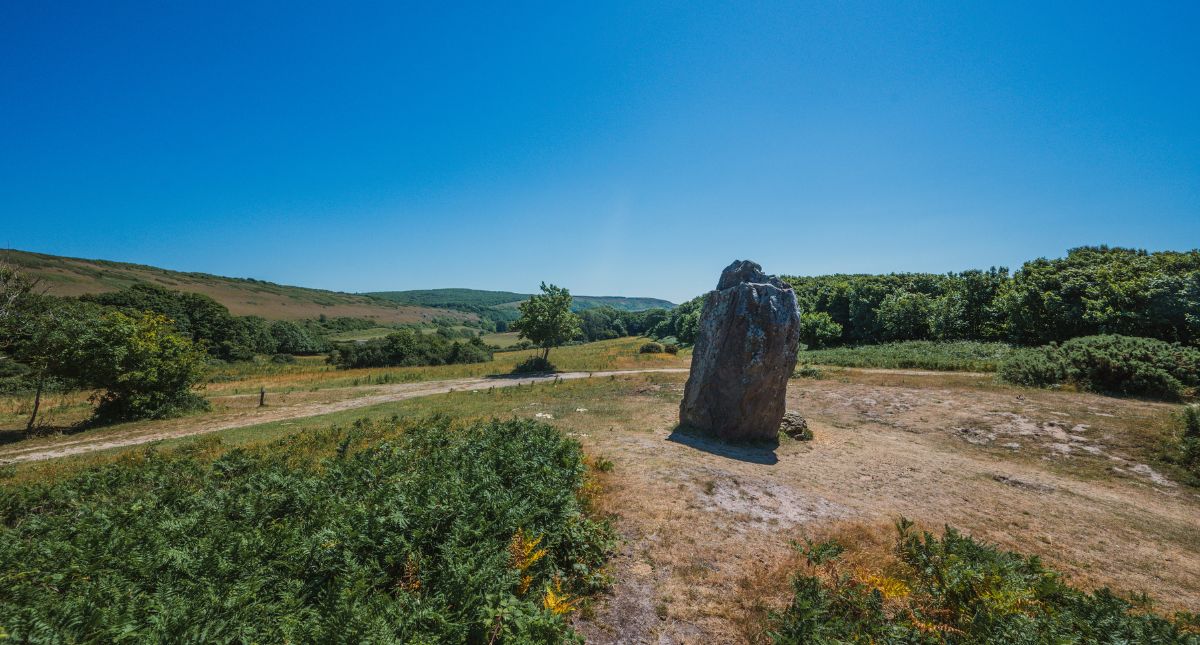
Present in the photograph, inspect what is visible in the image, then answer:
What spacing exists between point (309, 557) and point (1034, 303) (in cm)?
5198

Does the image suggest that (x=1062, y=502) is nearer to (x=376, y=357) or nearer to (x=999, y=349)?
(x=999, y=349)

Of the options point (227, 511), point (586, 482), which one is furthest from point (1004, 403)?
point (227, 511)

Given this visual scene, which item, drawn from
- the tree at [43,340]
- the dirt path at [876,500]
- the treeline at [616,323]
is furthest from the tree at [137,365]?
the treeline at [616,323]

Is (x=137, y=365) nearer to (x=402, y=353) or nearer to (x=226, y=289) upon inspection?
(x=402, y=353)

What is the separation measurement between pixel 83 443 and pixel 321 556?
19.7m

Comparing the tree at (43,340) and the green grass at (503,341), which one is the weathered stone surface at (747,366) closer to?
the tree at (43,340)

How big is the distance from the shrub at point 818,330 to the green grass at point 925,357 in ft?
23.8

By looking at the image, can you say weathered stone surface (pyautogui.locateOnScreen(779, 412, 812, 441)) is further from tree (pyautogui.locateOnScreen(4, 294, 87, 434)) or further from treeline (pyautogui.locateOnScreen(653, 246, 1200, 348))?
treeline (pyautogui.locateOnScreen(653, 246, 1200, 348))

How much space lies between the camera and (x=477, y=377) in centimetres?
3597

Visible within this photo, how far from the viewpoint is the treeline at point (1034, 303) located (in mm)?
28016

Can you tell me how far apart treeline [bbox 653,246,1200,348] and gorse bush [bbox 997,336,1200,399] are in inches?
548

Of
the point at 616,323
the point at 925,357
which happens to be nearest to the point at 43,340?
the point at 925,357

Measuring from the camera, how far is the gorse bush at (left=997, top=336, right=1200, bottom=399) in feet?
54.9

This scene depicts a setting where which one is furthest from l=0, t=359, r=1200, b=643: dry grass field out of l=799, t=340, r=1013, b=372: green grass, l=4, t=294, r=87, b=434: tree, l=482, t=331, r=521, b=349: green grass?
l=482, t=331, r=521, b=349: green grass
